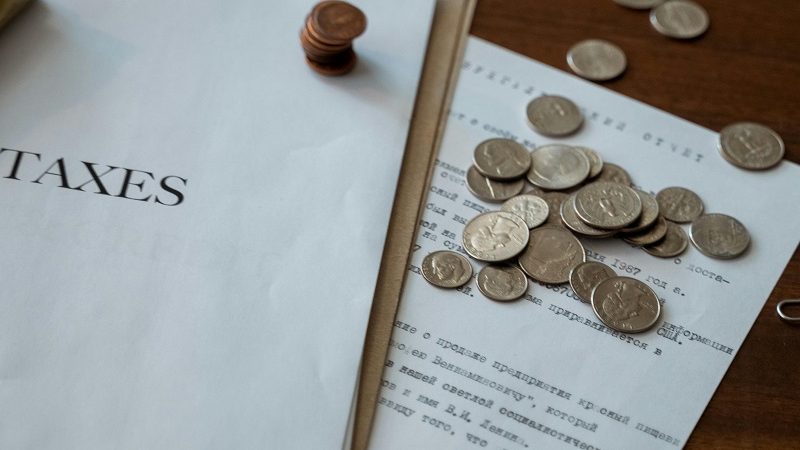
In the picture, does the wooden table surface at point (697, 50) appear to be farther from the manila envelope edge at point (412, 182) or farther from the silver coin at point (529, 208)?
the silver coin at point (529, 208)

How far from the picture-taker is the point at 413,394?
56cm

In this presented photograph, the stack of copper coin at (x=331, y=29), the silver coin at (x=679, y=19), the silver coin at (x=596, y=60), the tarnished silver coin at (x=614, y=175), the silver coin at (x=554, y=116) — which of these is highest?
the silver coin at (x=679, y=19)

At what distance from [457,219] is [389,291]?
0.28 ft

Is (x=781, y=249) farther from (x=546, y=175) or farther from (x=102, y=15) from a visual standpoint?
(x=102, y=15)

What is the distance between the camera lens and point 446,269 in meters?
0.61

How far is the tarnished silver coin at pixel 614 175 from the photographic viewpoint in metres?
0.67

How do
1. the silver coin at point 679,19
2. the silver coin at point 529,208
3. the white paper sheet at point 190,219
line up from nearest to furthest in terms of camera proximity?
the white paper sheet at point 190,219 < the silver coin at point 529,208 < the silver coin at point 679,19

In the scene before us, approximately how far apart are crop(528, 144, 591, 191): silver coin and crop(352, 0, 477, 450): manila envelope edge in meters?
0.08

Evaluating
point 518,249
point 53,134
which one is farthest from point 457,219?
point 53,134

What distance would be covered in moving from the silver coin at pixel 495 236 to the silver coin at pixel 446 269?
0.04ft

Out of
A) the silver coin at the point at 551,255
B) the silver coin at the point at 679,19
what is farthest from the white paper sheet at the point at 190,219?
the silver coin at the point at 679,19

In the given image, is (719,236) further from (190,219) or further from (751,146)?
(190,219)

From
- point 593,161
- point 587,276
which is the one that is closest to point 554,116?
point 593,161

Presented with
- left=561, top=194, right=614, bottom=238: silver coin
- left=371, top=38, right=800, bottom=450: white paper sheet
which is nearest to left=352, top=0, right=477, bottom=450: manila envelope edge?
left=371, top=38, right=800, bottom=450: white paper sheet
